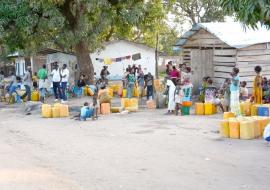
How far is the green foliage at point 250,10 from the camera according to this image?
23.9ft

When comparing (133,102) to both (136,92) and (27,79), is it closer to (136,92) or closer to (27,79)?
(136,92)

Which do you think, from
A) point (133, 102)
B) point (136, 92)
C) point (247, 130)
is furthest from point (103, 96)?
point (247, 130)

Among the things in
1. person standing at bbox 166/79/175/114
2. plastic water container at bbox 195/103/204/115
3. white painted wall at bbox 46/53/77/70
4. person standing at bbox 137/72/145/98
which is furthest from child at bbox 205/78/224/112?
white painted wall at bbox 46/53/77/70

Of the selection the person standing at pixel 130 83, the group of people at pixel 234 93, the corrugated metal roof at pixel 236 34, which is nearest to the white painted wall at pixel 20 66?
the person standing at pixel 130 83

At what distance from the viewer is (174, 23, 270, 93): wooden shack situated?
834 inches

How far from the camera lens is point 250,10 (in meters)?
7.59

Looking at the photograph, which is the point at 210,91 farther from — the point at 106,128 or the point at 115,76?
the point at 115,76

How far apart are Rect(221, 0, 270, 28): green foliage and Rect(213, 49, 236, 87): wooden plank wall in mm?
13237

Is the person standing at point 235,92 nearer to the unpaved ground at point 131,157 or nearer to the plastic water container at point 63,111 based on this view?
the unpaved ground at point 131,157

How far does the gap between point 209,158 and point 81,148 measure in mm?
3102

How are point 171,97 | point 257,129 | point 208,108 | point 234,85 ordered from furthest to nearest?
point 171,97 < point 208,108 < point 234,85 < point 257,129

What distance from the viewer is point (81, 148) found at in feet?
40.5

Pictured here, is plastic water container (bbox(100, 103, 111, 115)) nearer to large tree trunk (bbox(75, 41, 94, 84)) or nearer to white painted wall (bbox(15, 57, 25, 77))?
large tree trunk (bbox(75, 41, 94, 84))

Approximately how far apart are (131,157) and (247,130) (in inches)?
122
